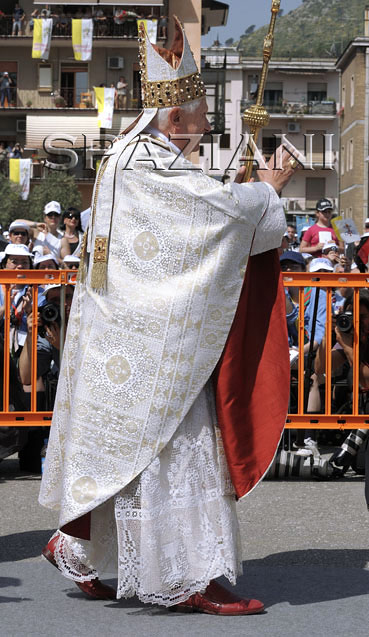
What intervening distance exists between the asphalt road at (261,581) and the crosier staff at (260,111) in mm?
1653

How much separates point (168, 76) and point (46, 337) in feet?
11.3

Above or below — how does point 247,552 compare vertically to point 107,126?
below

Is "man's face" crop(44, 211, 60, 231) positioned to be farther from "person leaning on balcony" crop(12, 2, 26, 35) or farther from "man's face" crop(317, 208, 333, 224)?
"person leaning on balcony" crop(12, 2, 26, 35)

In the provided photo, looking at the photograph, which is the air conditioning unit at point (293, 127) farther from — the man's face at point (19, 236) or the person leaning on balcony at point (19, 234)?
the man's face at point (19, 236)

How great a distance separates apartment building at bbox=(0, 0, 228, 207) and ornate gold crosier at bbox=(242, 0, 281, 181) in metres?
37.2

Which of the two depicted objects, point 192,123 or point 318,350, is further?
point 318,350

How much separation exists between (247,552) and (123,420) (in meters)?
1.38

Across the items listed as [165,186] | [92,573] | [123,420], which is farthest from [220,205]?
[92,573]

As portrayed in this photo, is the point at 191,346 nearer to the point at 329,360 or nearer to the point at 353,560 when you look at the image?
the point at 353,560

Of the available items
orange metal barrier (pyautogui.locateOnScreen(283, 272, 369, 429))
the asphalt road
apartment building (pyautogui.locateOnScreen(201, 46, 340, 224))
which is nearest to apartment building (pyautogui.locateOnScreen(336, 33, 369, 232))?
apartment building (pyautogui.locateOnScreen(201, 46, 340, 224))

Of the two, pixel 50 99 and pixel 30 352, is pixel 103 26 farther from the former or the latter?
pixel 30 352

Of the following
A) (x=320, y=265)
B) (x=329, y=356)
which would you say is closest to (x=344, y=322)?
(x=329, y=356)

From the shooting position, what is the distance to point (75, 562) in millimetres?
4203

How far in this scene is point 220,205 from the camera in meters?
4.09
